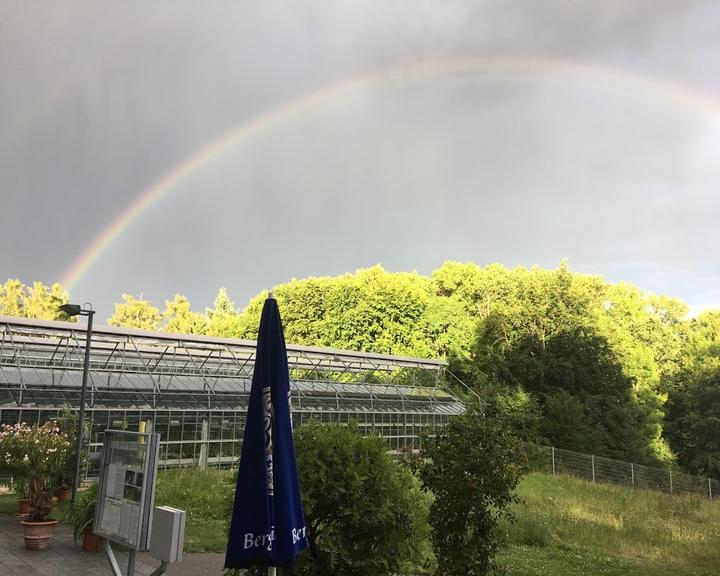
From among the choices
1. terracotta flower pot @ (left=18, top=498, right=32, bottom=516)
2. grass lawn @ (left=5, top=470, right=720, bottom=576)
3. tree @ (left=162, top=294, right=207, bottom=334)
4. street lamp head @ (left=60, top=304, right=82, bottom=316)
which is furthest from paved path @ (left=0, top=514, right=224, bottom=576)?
tree @ (left=162, top=294, right=207, bottom=334)

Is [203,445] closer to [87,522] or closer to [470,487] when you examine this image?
[87,522]

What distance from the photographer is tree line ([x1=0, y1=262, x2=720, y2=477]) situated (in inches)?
1508

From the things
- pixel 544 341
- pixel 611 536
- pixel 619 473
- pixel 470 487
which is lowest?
pixel 619 473

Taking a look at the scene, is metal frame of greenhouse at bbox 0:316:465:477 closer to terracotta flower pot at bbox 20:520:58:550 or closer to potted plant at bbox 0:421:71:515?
potted plant at bbox 0:421:71:515

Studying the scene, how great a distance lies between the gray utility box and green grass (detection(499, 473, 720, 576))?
4684 mm

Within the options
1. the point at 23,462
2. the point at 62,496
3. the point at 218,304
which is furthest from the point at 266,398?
the point at 218,304

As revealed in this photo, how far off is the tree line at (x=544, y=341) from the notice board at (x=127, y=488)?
27.5 m

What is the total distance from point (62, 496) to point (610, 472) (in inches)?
1036

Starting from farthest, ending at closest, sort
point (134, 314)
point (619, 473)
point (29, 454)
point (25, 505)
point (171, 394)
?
point (134, 314), point (619, 473), point (171, 394), point (25, 505), point (29, 454)

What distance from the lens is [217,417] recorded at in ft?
75.2

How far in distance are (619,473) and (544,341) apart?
1124cm

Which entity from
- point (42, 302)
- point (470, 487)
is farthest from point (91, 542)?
point (42, 302)

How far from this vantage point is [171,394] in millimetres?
22578

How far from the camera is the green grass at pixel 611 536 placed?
1134 centimetres
